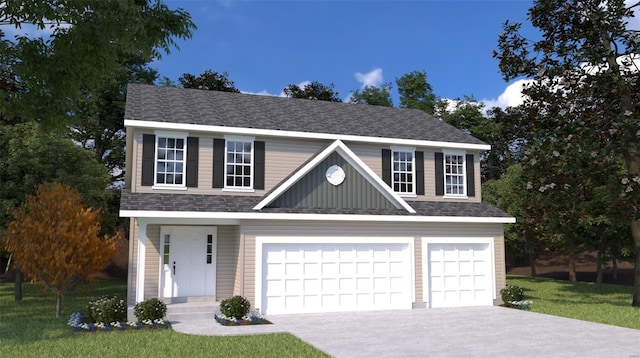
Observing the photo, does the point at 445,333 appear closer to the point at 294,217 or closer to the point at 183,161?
the point at 294,217

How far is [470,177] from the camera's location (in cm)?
2144

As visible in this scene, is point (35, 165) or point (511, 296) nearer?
point (511, 296)

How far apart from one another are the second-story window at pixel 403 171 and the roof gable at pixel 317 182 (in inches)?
93.7

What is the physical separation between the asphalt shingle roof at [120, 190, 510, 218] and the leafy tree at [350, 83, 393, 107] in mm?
26700

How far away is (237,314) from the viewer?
14.7 meters

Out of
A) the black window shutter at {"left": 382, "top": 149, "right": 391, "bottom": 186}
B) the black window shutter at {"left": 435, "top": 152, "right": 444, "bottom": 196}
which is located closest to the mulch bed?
the black window shutter at {"left": 382, "top": 149, "right": 391, "bottom": 186}

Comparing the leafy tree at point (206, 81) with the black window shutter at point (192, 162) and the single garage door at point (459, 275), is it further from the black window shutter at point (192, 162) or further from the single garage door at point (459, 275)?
the single garage door at point (459, 275)

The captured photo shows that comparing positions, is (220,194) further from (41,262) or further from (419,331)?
(419,331)

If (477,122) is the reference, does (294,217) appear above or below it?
below

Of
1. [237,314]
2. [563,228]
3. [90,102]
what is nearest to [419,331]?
[237,314]

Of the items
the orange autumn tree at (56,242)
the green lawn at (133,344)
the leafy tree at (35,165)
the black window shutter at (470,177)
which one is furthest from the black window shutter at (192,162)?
the black window shutter at (470,177)

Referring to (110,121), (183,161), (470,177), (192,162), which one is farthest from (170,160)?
(110,121)

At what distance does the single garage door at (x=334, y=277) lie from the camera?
16422mm

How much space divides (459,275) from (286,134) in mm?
7912
